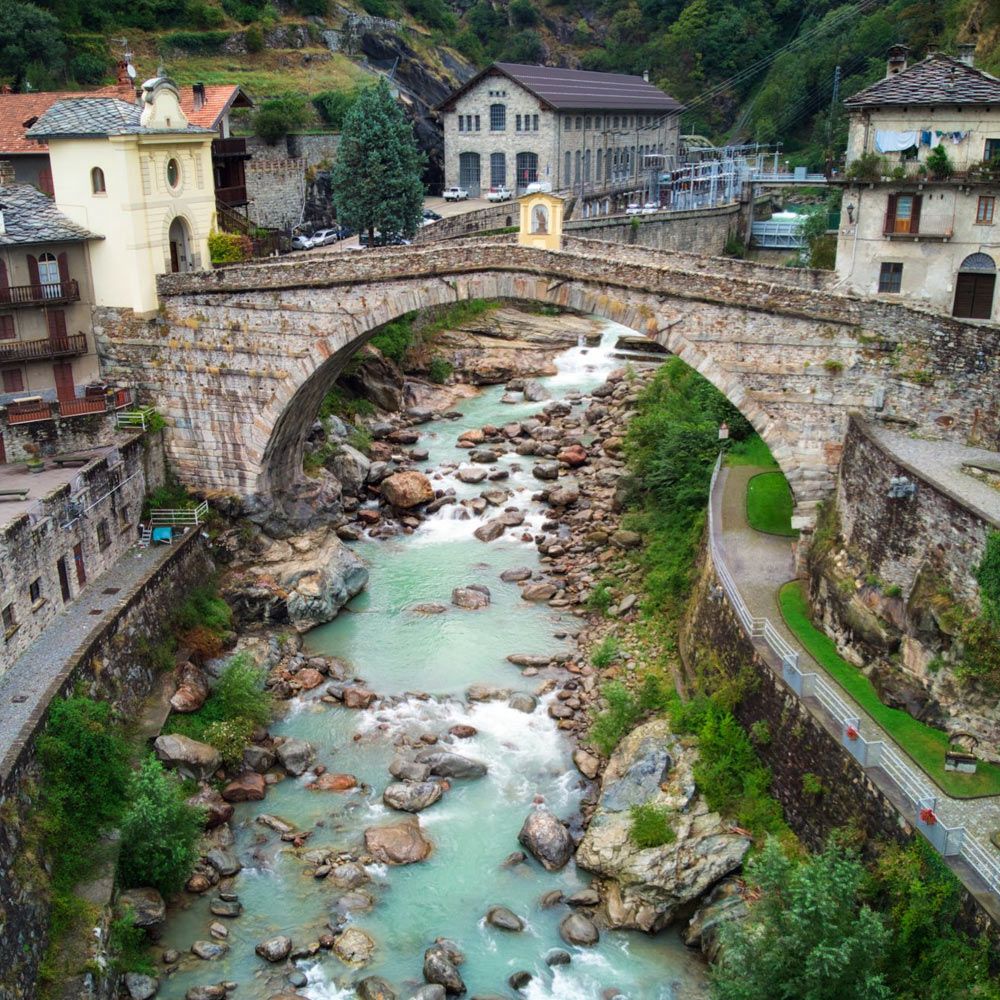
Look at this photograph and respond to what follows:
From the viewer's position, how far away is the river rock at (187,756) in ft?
68.3

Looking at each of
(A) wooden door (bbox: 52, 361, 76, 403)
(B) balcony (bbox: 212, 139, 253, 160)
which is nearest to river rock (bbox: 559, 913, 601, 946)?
(A) wooden door (bbox: 52, 361, 76, 403)

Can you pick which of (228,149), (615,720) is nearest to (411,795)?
(615,720)

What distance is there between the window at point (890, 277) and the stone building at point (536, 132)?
26.5 meters

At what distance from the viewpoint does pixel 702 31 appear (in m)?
81.7

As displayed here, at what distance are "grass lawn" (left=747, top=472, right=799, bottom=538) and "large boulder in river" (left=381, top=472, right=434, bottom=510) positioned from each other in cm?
1009

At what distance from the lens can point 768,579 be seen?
2273 centimetres

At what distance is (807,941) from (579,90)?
53576 millimetres

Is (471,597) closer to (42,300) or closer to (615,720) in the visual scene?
(615,720)

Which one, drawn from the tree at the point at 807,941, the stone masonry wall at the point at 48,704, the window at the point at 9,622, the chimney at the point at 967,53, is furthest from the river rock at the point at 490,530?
the chimney at the point at 967,53

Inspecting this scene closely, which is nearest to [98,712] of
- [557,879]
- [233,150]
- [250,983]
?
[250,983]

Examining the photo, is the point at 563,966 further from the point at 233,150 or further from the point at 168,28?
the point at 168,28

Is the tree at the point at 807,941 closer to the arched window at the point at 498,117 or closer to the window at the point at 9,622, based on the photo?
the window at the point at 9,622

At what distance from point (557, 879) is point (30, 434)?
15732 mm

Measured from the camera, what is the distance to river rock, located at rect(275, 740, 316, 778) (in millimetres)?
21953
